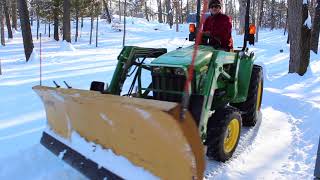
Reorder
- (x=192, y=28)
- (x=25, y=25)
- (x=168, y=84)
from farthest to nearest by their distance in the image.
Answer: (x=25, y=25) → (x=192, y=28) → (x=168, y=84)

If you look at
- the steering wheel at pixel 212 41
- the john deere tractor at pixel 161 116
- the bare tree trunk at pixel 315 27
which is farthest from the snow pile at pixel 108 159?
the bare tree trunk at pixel 315 27

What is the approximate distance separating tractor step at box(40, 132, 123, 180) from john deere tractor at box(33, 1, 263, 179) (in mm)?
10

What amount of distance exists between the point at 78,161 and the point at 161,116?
151 cm

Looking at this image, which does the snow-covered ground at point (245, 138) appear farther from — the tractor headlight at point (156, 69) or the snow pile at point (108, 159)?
the tractor headlight at point (156, 69)

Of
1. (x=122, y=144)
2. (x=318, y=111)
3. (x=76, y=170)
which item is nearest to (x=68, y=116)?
(x=76, y=170)

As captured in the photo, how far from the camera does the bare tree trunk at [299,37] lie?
12.5 metres

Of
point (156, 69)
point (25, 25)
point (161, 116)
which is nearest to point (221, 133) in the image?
point (156, 69)

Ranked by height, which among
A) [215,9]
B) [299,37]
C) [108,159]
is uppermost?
[215,9]

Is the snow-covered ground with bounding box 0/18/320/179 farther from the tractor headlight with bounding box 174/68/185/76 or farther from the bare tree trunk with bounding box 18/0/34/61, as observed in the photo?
the bare tree trunk with bounding box 18/0/34/61

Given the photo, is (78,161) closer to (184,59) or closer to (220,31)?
(184,59)

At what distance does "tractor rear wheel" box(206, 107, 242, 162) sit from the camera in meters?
4.96

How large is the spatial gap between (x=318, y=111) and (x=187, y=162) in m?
5.06

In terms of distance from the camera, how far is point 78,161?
4.45 metres

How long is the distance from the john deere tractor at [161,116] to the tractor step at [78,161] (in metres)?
0.01
